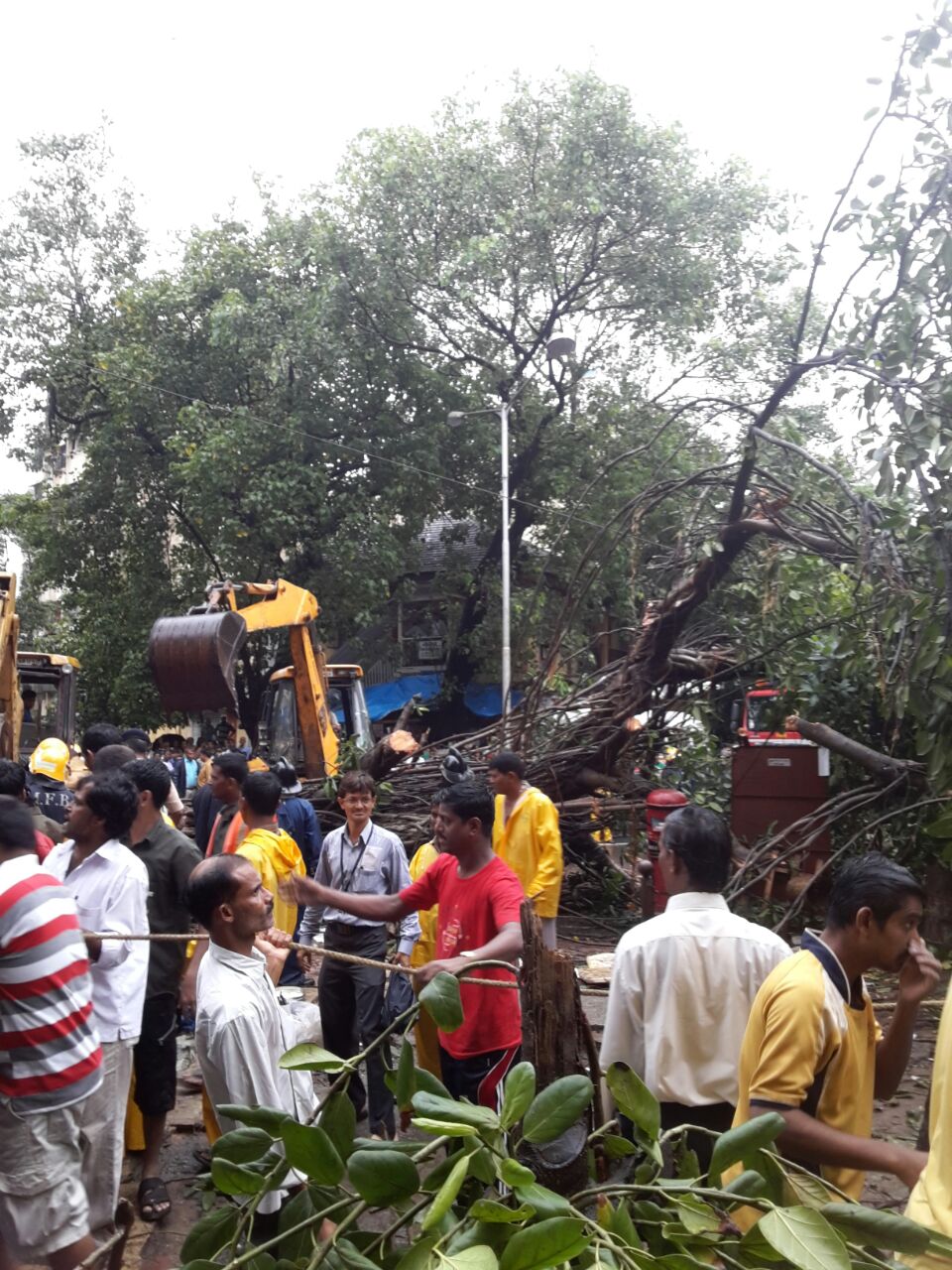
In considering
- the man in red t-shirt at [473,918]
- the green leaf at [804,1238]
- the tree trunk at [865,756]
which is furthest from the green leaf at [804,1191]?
the tree trunk at [865,756]

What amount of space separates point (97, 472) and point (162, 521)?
1470 millimetres

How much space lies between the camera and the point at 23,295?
20.8 metres

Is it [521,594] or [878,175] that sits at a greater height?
[878,175]

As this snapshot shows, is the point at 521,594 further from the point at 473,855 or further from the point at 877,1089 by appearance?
the point at 877,1089

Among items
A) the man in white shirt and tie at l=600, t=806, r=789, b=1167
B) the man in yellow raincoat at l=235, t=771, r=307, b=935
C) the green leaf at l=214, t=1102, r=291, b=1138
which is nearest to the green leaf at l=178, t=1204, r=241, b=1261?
the green leaf at l=214, t=1102, r=291, b=1138

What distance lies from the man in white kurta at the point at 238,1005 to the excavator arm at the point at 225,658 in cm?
719

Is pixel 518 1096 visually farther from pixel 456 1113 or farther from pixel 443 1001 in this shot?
pixel 443 1001

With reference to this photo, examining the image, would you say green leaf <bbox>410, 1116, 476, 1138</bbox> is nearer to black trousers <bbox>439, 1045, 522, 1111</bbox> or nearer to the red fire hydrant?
black trousers <bbox>439, 1045, 522, 1111</bbox>

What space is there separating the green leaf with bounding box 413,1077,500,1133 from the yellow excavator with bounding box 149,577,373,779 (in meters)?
8.83

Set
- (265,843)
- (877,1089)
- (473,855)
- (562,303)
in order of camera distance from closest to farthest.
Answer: (877,1089) → (473,855) → (265,843) → (562,303)

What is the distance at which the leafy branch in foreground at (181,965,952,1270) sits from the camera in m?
1.42

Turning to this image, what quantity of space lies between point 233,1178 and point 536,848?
164 inches

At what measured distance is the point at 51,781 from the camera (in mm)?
7449

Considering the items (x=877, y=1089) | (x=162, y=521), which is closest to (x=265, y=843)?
(x=877, y=1089)
